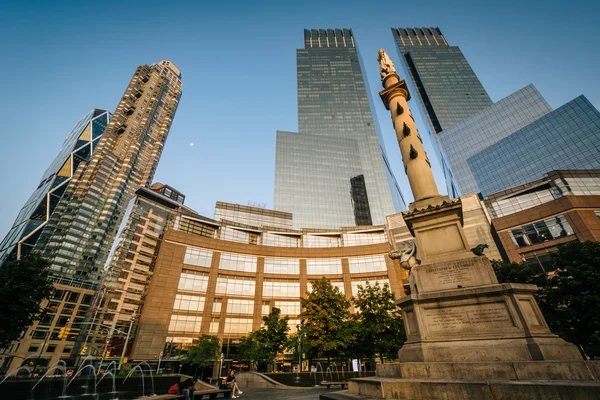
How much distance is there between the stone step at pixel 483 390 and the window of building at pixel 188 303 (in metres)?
45.2

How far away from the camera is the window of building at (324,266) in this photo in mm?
51688

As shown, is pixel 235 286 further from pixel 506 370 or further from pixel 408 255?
pixel 506 370

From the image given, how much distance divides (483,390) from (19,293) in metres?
27.7

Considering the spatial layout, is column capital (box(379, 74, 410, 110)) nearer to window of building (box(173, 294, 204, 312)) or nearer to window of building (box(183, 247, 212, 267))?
window of building (box(183, 247, 212, 267))

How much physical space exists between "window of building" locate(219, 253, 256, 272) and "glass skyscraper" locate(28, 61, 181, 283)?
215 feet

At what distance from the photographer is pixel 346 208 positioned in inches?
3600

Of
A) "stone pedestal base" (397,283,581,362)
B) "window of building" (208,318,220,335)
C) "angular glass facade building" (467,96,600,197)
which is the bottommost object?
"stone pedestal base" (397,283,581,362)

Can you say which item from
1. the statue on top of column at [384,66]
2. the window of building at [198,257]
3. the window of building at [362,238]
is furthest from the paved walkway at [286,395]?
the window of building at [362,238]

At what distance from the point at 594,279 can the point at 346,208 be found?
75.0 m

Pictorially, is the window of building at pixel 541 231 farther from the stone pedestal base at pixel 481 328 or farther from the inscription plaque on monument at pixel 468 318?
the inscription plaque on monument at pixel 468 318

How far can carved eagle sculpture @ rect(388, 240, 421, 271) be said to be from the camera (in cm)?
870

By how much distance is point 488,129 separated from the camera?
117812 mm

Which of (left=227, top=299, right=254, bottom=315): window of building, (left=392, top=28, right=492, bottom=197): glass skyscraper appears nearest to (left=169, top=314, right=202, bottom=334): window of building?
(left=227, top=299, right=254, bottom=315): window of building

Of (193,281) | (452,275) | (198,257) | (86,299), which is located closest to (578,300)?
(452,275)
